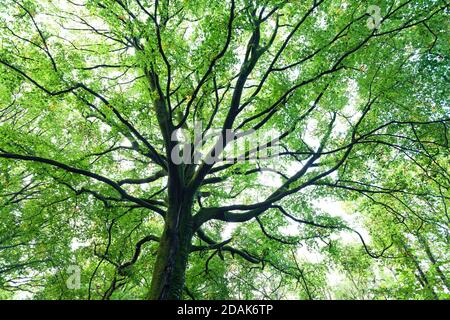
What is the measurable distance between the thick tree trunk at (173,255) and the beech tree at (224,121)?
0.09 ft

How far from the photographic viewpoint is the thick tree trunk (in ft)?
16.1

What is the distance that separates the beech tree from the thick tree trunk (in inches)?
1.1

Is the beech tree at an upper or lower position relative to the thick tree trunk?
upper

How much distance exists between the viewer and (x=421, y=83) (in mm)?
5617

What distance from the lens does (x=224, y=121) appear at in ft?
19.8

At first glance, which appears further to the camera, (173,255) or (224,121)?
(224,121)

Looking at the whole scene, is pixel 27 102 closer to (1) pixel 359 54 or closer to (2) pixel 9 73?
(2) pixel 9 73

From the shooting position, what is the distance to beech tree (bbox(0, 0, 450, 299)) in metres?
4.67

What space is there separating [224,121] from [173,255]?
10.1 ft

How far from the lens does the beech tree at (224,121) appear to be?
4.67 meters

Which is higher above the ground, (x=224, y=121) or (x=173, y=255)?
(x=224, y=121)

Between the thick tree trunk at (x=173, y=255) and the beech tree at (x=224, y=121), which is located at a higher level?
the beech tree at (x=224, y=121)

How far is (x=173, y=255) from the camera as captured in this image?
530 cm
